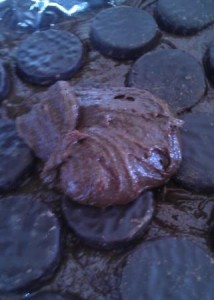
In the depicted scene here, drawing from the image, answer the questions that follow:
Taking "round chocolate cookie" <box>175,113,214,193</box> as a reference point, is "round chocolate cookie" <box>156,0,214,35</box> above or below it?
above

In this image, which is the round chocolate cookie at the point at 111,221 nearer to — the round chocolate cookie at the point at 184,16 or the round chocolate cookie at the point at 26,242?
the round chocolate cookie at the point at 26,242

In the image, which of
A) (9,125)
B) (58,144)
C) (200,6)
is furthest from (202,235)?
(200,6)

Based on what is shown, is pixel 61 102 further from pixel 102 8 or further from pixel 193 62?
pixel 102 8

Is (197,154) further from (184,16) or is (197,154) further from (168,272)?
(184,16)

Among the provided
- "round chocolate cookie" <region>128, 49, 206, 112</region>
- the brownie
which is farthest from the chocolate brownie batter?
"round chocolate cookie" <region>128, 49, 206, 112</region>

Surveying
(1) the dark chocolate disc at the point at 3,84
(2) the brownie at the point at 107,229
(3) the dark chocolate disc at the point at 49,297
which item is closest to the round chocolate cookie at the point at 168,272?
(2) the brownie at the point at 107,229

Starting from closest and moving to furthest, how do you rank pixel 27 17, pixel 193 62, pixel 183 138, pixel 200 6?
pixel 183 138, pixel 193 62, pixel 200 6, pixel 27 17

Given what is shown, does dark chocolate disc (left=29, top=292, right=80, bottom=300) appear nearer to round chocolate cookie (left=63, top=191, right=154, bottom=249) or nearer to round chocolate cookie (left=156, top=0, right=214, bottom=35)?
round chocolate cookie (left=63, top=191, right=154, bottom=249)
